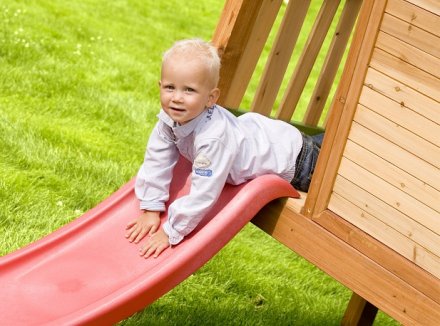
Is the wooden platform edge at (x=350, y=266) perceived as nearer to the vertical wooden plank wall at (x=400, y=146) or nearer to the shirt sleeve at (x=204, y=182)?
the vertical wooden plank wall at (x=400, y=146)

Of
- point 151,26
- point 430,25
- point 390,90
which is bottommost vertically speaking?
point 151,26

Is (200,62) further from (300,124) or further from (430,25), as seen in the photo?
(300,124)

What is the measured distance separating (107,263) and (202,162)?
0.57 m

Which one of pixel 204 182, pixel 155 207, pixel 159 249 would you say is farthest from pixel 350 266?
pixel 155 207

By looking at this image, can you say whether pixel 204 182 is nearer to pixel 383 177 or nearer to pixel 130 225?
pixel 130 225

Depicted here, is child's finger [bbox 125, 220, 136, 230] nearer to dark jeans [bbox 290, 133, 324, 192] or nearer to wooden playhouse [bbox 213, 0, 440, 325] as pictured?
wooden playhouse [bbox 213, 0, 440, 325]

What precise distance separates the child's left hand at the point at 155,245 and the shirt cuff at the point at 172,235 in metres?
0.04

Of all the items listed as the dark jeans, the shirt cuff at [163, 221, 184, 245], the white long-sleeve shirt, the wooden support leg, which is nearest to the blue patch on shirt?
the white long-sleeve shirt

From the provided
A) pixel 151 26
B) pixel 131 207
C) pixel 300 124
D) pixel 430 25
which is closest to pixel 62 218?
pixel 131 207

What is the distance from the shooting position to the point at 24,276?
11.0 feet

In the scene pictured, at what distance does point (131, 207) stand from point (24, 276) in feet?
1.73

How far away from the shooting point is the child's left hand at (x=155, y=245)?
3.33 m

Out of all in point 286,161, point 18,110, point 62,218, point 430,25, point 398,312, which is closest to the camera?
point 430,25

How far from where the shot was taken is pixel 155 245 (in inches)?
132
